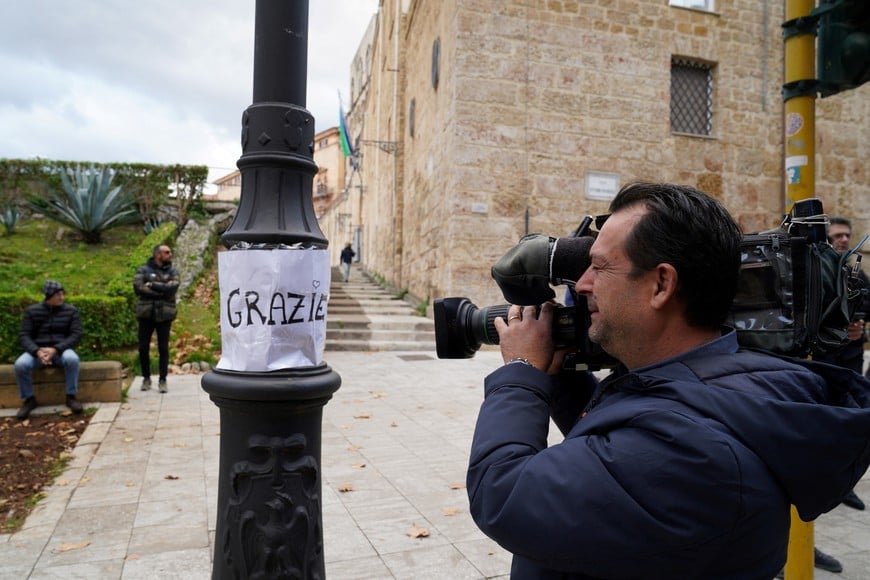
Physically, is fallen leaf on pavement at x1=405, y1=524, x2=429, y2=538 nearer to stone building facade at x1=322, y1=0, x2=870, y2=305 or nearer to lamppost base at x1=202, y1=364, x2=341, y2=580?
lamppost base at x1=202, y1=364, x2=341, y2=580

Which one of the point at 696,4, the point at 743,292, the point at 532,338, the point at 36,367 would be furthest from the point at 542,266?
the point at 696,4

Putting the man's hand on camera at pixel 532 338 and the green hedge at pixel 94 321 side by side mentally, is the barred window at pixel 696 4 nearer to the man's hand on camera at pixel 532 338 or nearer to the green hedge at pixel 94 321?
the green hedge at pixel 94 321

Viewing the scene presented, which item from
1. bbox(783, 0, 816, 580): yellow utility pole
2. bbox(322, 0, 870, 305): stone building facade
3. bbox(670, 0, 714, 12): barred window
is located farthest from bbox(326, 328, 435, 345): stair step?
bbox(783, 0, 816, 580): yellow utility pole

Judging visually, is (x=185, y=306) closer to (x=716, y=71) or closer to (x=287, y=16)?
(x=287, y=16)

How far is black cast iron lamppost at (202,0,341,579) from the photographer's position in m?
1.77

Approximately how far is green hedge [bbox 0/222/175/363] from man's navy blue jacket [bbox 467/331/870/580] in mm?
7849

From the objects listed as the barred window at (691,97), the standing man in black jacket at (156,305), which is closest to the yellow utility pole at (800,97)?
the standing man in black jacket at (156,305)

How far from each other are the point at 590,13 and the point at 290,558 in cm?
1210

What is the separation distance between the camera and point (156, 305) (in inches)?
293

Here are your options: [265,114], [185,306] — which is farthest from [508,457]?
[185,306]

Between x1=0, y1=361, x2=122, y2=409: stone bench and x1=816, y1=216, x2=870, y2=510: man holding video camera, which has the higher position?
x1=816, y1=216, x2=870, y2=510: man holding video camera

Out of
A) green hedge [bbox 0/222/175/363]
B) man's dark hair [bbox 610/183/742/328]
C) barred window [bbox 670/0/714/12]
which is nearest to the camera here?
man's dark hair [bbox 610/183/742/328]

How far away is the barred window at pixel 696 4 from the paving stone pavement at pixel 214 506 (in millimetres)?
9878

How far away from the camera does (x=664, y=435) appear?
3.39 ft
